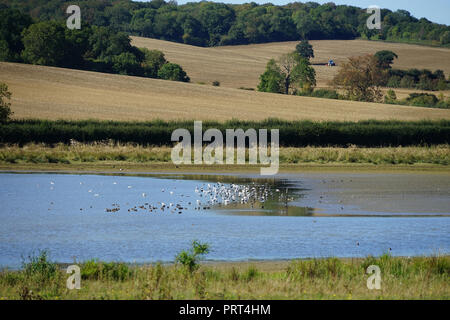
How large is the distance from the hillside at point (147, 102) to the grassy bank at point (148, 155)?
16.0 m

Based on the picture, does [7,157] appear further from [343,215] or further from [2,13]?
[2,13]

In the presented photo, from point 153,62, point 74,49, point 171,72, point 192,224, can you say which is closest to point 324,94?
point 171,72

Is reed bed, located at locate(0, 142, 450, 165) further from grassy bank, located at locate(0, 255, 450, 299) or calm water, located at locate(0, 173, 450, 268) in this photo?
grassy bank, located at locate(0, 255, 450, 299)

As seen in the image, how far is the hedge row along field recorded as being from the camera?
175 ft

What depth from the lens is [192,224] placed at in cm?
→ 2331

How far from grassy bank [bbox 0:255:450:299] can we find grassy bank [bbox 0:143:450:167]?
32836 mm

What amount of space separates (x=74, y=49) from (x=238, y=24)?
76.3 metres

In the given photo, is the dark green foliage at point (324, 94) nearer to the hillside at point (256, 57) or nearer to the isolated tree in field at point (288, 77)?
the isolated tree in field at point (288, 77)

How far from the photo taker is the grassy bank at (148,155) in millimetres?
47469

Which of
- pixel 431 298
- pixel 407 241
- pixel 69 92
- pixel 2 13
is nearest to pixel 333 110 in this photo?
pixel 69 92

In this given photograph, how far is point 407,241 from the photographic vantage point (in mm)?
20156

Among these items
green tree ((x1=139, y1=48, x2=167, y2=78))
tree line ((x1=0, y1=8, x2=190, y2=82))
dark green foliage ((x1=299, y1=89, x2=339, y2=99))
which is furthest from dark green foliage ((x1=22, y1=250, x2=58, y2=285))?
green tree ((x1=139, y1=48, x2=167, y2=78))

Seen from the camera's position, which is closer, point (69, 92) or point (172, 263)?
point (172, 263)
